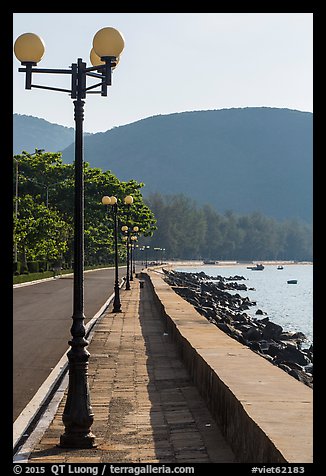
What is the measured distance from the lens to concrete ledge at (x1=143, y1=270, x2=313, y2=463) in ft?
22.3

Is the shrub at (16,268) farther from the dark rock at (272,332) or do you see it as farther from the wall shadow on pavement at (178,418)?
the wall shadow on pavement at (178,418)

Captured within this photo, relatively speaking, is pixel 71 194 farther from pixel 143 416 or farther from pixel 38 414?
pixel 143 416

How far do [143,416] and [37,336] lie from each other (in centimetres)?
1418

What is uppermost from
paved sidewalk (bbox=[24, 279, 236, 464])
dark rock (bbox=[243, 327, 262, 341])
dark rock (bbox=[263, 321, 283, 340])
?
paved sidewalk (bbox=[24, 279, 236, 464])

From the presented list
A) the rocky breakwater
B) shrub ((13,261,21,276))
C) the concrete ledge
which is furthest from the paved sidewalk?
shrub ((13,261,21,276))

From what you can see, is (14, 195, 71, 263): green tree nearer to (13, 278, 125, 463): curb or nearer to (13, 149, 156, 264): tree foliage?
(13, 149, 156, 264): tree foliage

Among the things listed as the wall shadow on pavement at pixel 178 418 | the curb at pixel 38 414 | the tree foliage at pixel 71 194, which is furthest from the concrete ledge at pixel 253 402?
the tree foliage at pixel 71 194

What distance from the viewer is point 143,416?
39.3 ft

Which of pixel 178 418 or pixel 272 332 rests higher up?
pixel 178 418

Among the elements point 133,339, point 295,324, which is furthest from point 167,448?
point 295,324

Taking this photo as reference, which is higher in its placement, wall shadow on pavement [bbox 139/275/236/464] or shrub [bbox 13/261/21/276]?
shrub [bbox 13/261/21/276]

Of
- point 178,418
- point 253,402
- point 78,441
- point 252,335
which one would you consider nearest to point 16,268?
point 252,335
